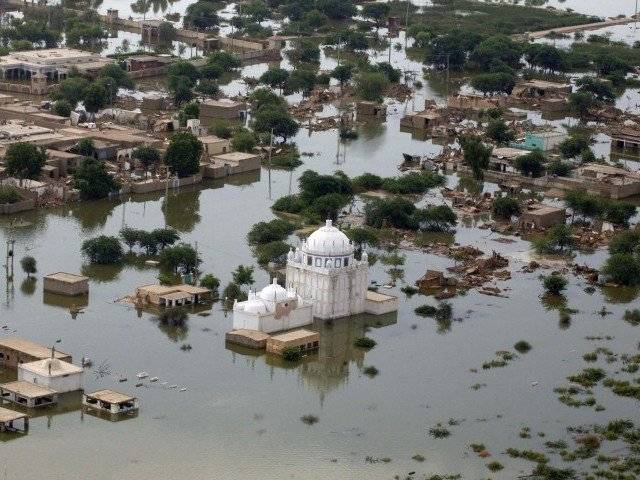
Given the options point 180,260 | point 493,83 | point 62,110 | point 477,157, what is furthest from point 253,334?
point 493,83

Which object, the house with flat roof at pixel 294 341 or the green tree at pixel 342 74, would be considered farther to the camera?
the green tree at pixel 342 74

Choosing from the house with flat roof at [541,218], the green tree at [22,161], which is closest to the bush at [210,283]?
the green tree at [22,161]

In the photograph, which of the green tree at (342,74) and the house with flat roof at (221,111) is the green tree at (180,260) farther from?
the green tree at (342,74)

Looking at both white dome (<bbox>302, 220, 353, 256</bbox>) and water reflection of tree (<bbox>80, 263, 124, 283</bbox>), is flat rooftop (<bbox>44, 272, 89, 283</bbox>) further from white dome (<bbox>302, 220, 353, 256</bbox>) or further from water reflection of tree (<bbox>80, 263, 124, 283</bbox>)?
white dome (<bbox>302, 220, 353, 256</bbox>)

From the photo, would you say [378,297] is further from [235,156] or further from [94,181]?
[235,156]

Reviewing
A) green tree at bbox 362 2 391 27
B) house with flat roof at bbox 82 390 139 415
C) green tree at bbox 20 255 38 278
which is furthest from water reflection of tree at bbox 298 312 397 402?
green tree at bbox 362 2 391 27

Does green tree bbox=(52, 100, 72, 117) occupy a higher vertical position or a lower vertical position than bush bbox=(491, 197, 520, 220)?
higher
